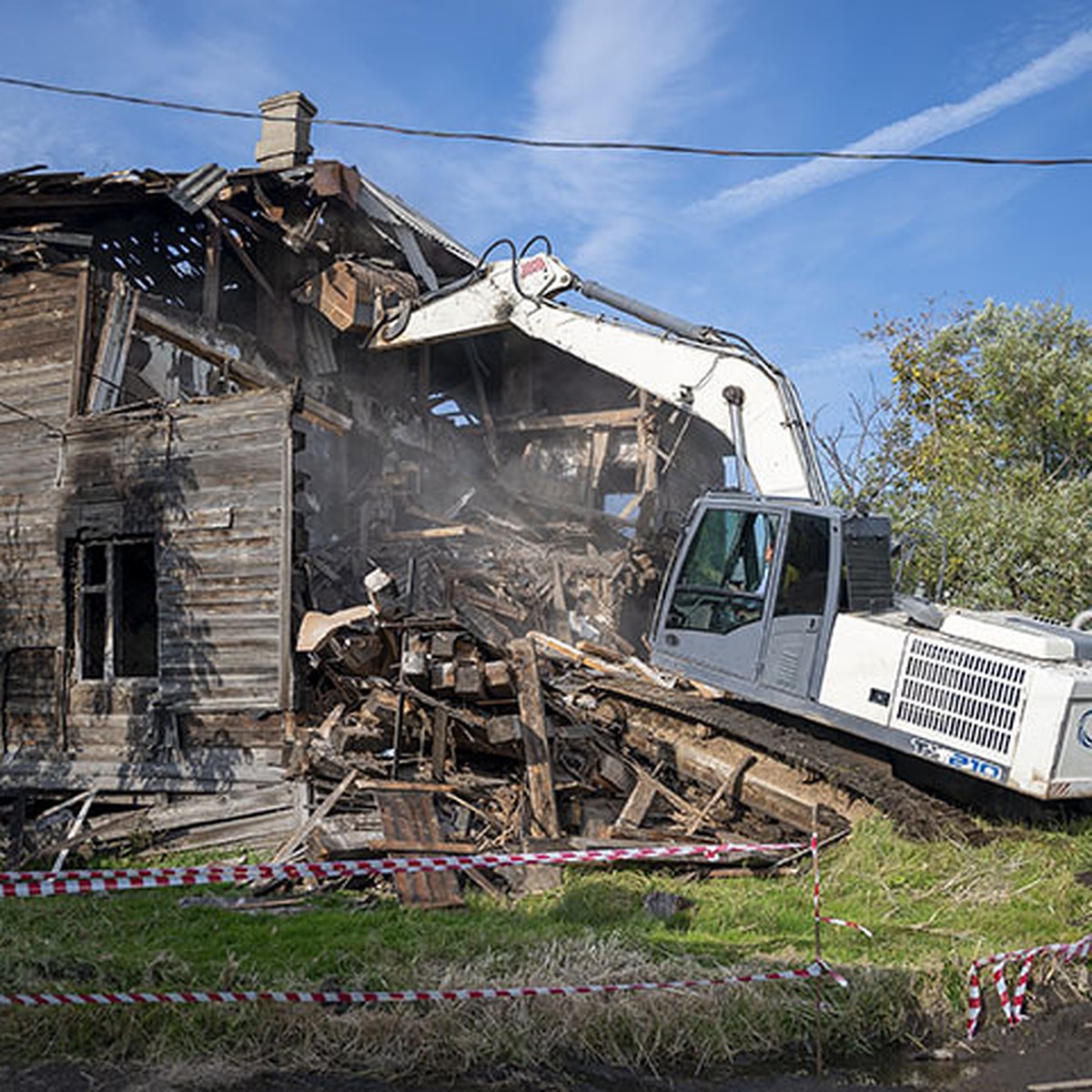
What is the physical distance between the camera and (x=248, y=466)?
11945mm

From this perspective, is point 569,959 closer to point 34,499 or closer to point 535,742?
point 535,742

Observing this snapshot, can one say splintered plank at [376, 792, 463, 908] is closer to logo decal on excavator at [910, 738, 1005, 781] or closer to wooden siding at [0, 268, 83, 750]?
logo decal on excavator at [910, 738, 1005, 781]

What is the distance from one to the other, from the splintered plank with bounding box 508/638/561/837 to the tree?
838 cm

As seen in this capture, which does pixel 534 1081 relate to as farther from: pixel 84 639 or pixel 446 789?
pixel 84 639

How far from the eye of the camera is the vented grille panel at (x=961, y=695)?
27.0ft

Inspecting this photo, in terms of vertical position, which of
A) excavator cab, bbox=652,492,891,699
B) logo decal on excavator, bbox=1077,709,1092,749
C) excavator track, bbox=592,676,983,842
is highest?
excavator cab, bbox=652,492,891,699

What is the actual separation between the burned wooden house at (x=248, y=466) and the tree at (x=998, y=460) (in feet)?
14.7

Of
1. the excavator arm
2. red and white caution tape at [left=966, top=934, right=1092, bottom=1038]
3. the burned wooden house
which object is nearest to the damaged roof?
the burned wooden house

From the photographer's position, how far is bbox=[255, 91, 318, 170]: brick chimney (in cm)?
1912

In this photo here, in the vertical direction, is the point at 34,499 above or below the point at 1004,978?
above

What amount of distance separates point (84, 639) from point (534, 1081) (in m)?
9.91

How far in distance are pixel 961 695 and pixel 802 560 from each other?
1.83 metres

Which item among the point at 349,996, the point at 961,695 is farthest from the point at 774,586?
the point at 349,996

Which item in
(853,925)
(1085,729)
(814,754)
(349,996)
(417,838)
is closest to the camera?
(349,996)
